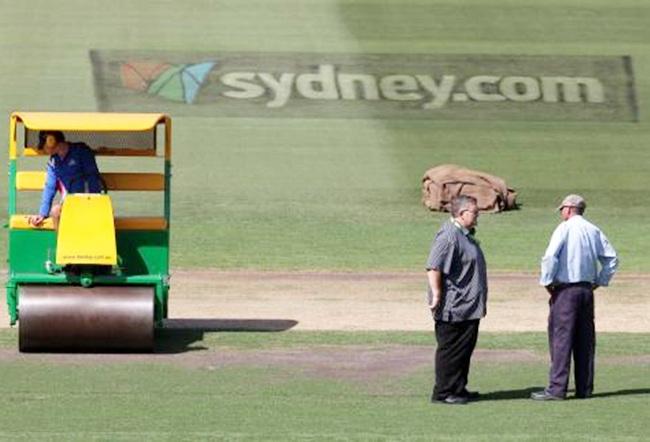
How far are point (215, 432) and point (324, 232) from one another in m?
17.4

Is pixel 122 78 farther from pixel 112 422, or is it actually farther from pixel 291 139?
pixel 112 422

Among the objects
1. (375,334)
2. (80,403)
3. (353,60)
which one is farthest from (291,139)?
(80,403)

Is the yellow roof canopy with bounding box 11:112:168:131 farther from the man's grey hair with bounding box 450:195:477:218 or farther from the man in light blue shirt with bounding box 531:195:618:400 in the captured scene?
the man in light blue shirt with bounding box 531:195:618:400

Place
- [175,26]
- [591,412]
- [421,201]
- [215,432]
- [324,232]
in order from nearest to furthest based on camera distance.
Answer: [215,432] → [591,412] → [324,232] → [421,201] → [175,26]

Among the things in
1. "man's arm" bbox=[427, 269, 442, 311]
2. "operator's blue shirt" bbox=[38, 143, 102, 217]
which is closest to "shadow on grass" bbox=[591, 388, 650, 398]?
"man's arm" bbox=[427, 269, 442, 311]

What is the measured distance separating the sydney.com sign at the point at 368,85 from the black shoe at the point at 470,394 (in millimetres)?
22080

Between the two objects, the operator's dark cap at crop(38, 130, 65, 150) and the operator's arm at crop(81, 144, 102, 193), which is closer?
the operator's dark cap at crop(38, 130, 65, 150)

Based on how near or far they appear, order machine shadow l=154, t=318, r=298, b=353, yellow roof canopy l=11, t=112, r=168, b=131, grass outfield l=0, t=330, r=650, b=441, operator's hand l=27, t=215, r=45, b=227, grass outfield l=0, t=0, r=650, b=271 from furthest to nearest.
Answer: grass outfield l=0, t=0, r=650, b=271
machine shadow l=154, t=318, r=298, b=353
operator's hand l=27, t=215, r=45, b=227
yellow roof canopy l=11, t=112, r=168, b=131
grass outfield l=0, t=330, r=650, b=441

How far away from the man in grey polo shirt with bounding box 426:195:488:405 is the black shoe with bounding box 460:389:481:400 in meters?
0.04

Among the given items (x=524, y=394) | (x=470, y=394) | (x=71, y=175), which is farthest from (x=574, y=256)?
(x=71, y=175)

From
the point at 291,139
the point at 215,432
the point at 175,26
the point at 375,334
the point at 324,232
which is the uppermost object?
the point at 175,26

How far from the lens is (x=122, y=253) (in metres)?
19.3

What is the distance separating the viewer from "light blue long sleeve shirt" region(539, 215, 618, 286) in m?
15.9

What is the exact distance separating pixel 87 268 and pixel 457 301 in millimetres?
4849
